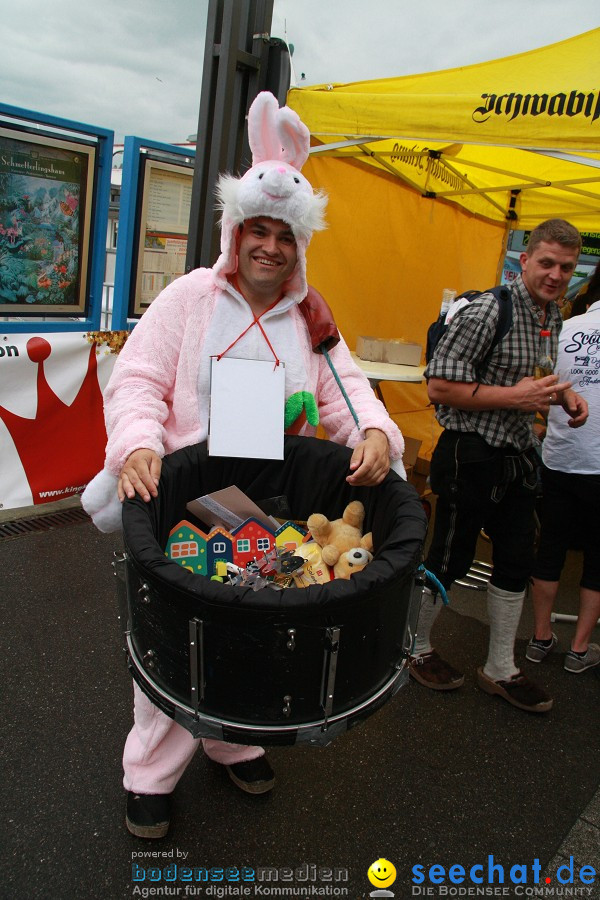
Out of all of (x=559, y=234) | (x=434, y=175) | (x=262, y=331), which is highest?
(x=434, y=175)

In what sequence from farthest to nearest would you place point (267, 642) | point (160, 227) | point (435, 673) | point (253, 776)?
point (160, 227)
point (435, 673)
point (253, 776)
point (267, 642)

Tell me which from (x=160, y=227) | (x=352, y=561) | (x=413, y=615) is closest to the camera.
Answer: (x=413, y=615)

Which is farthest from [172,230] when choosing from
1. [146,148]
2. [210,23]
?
[210,23]

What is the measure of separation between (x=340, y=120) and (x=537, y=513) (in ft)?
9.02

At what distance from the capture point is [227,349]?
1647 millimetres

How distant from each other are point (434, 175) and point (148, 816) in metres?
4.77

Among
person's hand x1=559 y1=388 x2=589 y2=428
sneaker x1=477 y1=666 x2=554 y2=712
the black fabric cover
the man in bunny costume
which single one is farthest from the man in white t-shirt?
the black fabric cover

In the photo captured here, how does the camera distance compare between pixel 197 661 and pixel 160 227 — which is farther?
pixel 160 227

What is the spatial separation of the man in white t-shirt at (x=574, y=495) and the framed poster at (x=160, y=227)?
2.53 metres

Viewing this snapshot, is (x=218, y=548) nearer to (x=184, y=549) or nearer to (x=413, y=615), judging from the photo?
(x=184, y=549)

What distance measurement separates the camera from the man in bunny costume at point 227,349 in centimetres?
155

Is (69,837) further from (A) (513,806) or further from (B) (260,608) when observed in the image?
(A) (513,806)

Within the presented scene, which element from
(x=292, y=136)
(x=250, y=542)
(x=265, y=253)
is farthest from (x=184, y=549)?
(x=292, y=136)

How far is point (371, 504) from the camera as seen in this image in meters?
1.60
